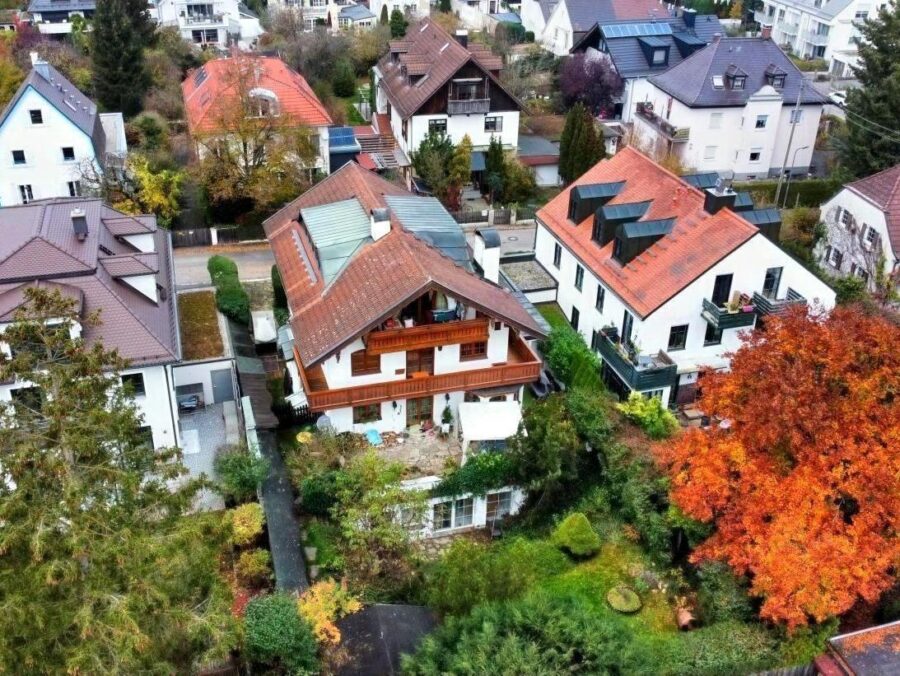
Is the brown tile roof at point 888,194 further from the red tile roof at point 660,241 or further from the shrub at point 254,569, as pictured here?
the shrub at point 254,569

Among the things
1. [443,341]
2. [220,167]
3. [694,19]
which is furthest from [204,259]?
[694,19]

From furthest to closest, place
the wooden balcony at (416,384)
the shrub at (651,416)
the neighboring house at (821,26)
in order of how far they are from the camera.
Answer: the neighboring house at (821,26), the shrub at (651,416), the wooden balcony at (416,384)

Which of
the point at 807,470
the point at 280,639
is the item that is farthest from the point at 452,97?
the point at 280,639

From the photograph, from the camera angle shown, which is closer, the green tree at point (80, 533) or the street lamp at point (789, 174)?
the green tree at point (80, 533)

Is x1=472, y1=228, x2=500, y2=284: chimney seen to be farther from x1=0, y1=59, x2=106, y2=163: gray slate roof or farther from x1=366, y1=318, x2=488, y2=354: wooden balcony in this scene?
x1=0, y1=59, x2=106, y2=163: gray slate roof

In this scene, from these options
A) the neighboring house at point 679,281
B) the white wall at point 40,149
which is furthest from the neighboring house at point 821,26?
the white wall at point 40,149
